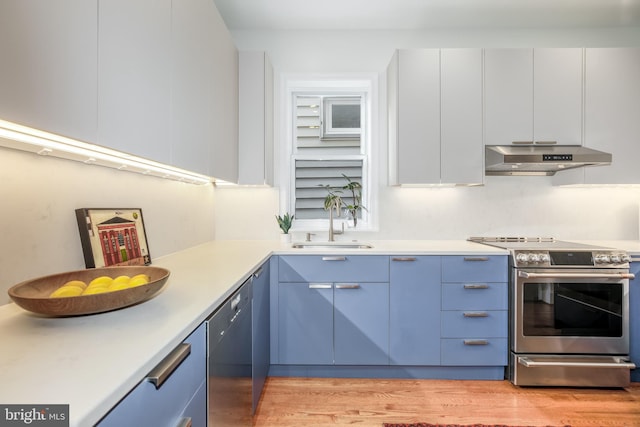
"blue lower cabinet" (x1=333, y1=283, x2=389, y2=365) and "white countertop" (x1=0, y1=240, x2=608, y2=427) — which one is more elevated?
"white countertop" (x1=0, y1=240, x2=608, y2=427)

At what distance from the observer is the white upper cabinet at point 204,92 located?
5.05 feet

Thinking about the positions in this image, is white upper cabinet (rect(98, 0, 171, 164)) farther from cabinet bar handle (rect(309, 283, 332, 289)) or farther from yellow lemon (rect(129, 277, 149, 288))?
cabinet bar handle (rect(309, 283, 332, 289))

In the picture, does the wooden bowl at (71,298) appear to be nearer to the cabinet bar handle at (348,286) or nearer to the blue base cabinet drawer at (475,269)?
the cabinet bar handle at (348,286)

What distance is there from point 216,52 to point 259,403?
2219 millimetres

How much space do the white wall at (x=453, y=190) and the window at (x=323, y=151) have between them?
17 cm

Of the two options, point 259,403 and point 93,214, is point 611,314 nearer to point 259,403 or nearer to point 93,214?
point 259,403

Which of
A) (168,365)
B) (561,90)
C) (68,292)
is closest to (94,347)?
(168,365)

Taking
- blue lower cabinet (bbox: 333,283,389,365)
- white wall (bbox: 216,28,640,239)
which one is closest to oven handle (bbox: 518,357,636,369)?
blue lower cabinet (bbox: 333,283,389,365)

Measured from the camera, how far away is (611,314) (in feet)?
7.26

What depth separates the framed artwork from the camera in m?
1.37

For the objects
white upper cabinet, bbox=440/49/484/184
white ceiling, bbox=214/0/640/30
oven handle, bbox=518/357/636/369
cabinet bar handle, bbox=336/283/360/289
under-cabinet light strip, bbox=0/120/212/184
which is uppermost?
white ceiling, bbox=214/0/640/30

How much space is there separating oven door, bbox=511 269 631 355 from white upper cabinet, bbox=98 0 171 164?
233cm

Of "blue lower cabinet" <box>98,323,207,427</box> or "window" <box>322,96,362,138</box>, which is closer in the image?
"blue lower cabinet" <box>98,323,207,427</box>

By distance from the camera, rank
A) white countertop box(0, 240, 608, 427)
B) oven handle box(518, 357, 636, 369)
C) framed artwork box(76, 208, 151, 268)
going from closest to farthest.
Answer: white countertop box(0, 240, 608, 427) < framed artwork box(76, 208, 151, 268) < oven handle box(518, 357, 636, 369)
